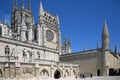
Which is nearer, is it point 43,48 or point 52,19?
point 43,48

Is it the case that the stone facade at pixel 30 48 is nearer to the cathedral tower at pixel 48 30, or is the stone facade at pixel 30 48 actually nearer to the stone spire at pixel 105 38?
the cathedral tower at pixel 48 30

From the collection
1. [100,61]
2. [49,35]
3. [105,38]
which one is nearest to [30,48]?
[100,61]

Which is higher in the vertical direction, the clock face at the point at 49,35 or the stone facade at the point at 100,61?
the clock face at the point at 49,35

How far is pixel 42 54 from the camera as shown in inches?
1838

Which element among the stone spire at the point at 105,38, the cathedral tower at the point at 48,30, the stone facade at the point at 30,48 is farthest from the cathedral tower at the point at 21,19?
the stone spire at the point at 105,38

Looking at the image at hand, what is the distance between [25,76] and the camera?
A: 29.0m

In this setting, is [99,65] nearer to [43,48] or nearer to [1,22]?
[43,48]

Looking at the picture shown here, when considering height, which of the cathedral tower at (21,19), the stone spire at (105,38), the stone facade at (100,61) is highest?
the cathedral tower at (21,19)

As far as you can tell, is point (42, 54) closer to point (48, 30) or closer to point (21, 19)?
point (48, 30)

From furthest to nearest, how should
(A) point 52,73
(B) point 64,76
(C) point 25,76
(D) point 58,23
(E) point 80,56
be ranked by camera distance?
(D) point 58,23 < (E) point 80,56 < (B) point 64,76 < (A) point 52,73 < (C) point 25,76

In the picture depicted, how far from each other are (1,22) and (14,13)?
15.4m

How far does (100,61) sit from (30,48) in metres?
17.0

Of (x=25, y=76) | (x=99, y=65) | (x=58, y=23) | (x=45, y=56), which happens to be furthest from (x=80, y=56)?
(x=25, y=76)

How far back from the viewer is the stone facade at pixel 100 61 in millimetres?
43500
